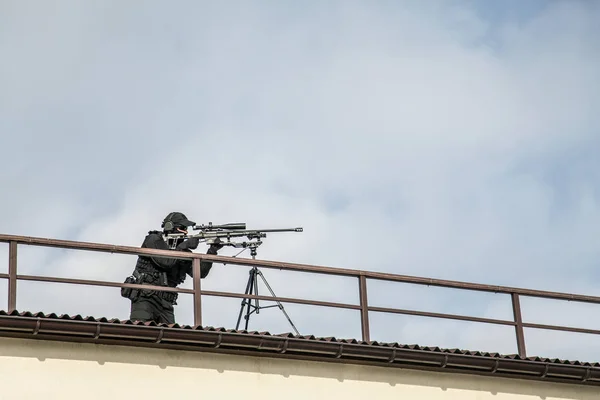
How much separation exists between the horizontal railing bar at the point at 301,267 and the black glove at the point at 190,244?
4.85 ft

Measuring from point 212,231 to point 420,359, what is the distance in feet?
11.3

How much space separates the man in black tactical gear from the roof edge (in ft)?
4.37

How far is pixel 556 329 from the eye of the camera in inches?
684

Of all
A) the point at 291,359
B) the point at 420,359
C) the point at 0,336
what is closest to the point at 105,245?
the point at 0,336

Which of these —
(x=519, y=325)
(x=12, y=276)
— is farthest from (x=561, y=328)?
(x=12, y=276)

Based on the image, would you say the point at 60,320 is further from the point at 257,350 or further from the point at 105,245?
the point at 257,350

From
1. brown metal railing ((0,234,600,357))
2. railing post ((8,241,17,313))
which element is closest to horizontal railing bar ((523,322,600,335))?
brown metal railing ((0,234,600,357))

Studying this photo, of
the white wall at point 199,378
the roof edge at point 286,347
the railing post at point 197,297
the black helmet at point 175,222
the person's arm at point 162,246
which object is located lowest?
the white wall at point 199,378

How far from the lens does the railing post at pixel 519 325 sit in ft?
56.1

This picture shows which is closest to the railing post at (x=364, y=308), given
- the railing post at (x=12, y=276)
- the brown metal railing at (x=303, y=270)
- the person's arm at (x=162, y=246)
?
the brown metal railing at (x=303, y=270)

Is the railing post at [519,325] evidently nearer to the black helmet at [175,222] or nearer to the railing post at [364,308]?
the railing post at [364,308]

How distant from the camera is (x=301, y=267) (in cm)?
1608

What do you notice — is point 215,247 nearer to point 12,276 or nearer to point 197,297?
point 197,297

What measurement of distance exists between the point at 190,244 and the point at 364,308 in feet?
8.50
